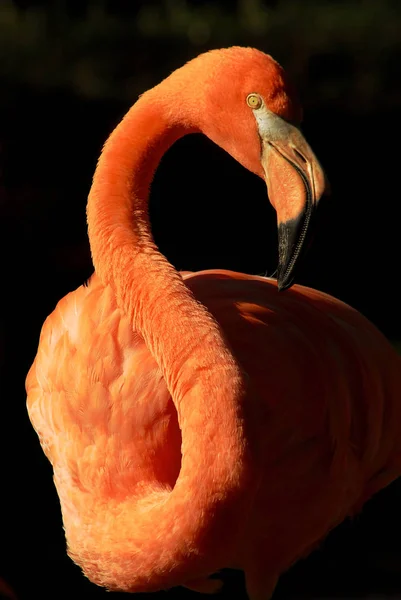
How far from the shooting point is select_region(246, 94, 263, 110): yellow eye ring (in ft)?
7.67

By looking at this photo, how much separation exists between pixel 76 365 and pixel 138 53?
172 inches

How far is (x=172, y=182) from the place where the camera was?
584cm

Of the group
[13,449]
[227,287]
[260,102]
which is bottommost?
[13,449]

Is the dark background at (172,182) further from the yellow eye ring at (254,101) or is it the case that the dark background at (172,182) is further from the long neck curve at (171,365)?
the yellow eye ring at (254,101)

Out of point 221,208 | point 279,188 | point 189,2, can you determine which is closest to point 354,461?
point 279,188

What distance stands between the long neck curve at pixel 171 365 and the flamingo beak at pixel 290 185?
209mm

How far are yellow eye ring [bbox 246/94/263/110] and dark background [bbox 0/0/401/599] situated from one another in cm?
189

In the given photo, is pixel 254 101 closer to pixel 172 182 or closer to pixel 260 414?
pixel 260 414

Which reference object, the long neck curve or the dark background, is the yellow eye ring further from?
the dark background

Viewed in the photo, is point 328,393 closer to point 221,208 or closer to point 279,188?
point 279,188

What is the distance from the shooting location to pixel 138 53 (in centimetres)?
686

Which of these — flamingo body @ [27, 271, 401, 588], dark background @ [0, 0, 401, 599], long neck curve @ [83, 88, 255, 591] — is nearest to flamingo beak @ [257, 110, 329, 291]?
long neck curve @ [83, 88, 255, 591]

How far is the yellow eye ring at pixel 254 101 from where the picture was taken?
2.34 meters

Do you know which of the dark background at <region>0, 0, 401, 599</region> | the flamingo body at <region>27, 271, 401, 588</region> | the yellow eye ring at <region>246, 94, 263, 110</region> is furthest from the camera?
the dark background at <region>0, 0, 401, 599</region>
